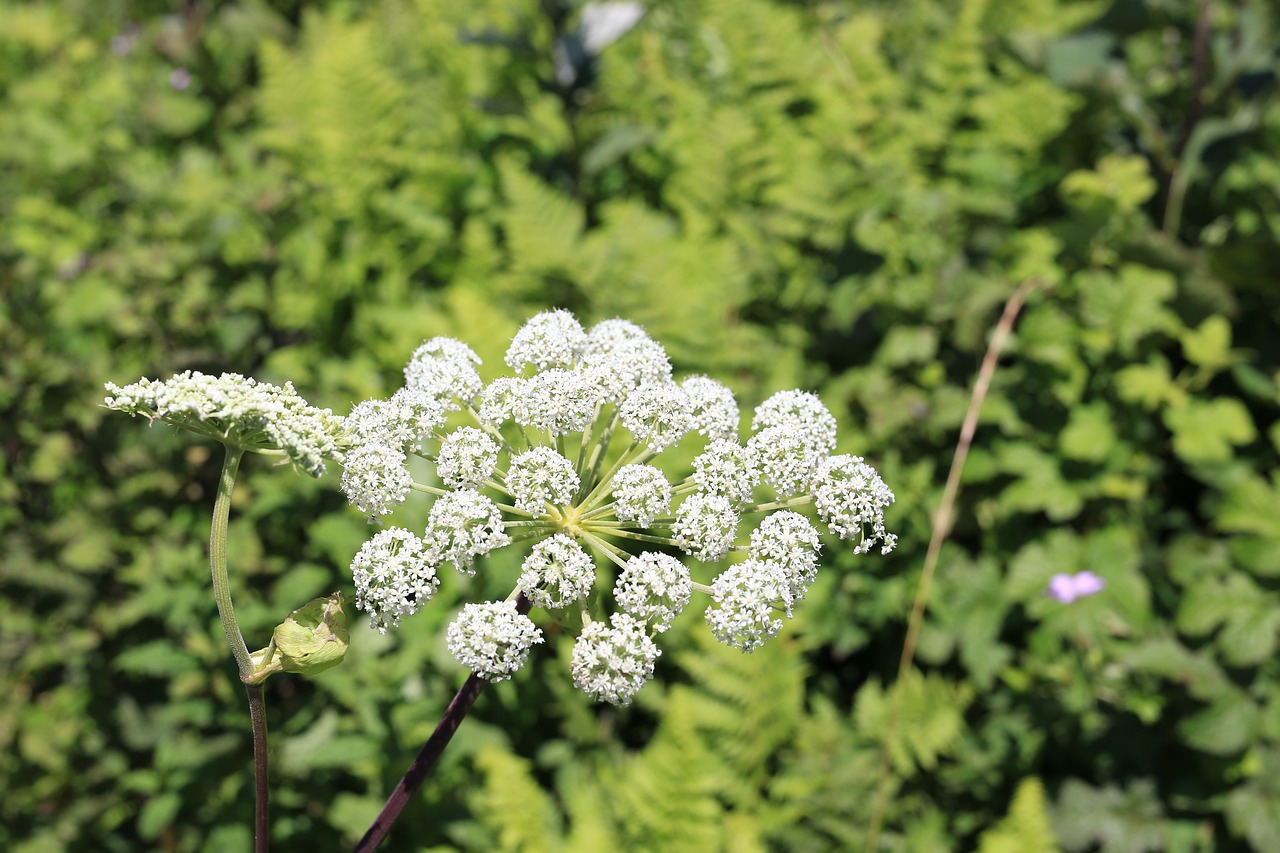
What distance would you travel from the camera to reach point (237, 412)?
163 cm

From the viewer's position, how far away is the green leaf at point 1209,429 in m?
4.12

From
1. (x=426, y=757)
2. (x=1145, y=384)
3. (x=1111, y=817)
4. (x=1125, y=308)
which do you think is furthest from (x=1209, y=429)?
(x=426, y=757)

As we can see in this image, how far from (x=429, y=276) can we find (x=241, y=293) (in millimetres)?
1187

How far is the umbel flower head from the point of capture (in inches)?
69.9

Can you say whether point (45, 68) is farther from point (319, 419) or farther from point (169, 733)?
point (319, 419)

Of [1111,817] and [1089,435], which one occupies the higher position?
[1089,435]

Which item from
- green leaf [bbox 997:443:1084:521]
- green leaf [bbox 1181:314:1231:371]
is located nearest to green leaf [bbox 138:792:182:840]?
green leaf [bbox 997:443:1084:521]

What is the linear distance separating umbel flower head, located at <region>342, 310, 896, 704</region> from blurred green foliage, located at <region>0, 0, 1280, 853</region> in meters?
1.40

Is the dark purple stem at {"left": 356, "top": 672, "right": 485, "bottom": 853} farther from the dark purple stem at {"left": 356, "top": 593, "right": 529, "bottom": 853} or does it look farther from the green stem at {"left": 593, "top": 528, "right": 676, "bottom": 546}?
the green stem at {"left": 593, "top": 528, "right": 676, "bottom": 546}

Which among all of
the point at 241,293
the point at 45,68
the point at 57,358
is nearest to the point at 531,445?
the point at 241,293

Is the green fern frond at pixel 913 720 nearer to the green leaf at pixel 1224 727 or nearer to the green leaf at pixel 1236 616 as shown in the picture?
the green leaf at pixel 1224 727

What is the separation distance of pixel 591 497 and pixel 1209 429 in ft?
10.7

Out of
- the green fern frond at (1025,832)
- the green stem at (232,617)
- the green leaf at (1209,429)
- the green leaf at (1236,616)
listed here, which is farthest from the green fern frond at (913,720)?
the green stem at (232,617)

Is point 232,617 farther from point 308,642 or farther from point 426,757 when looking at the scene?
point 426,757
